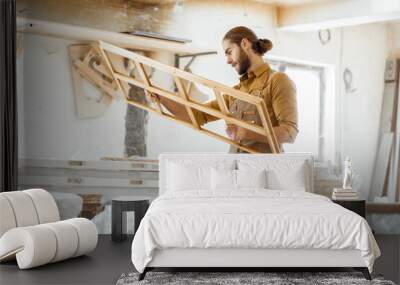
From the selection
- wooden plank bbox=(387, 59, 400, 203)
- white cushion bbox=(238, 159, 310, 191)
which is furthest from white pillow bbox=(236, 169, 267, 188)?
wooden plank bbox=(387, 59, 400, 203)

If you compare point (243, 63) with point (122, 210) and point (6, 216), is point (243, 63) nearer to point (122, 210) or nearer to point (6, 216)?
point (122, 210)

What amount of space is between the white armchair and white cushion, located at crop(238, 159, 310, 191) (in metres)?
1.86

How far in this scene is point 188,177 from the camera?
20.4 feet

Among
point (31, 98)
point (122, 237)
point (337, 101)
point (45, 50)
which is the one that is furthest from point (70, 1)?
point (337, 101)

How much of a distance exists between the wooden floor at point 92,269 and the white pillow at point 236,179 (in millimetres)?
1093

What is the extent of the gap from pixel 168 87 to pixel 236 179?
56.2 inches

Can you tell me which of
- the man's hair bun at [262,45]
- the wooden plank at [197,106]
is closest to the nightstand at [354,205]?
the wooden plank at [197,106]

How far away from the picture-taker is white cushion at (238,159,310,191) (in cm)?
619

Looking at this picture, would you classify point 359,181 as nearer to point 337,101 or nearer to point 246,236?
point 337,101

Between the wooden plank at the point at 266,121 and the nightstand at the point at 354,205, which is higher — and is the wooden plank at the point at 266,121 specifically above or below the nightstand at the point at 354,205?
above

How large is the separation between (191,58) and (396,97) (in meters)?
2.31

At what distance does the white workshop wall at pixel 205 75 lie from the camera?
22.3 ft

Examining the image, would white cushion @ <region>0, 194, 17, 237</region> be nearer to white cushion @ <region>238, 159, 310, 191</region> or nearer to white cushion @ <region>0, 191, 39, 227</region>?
white cushion @ <region>0, 191, 39, 227</region>

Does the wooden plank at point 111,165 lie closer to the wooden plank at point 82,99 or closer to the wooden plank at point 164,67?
the wooden plank at point 82,99
